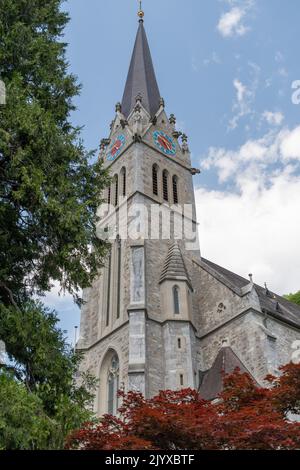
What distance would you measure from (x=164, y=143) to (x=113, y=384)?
46.5ft

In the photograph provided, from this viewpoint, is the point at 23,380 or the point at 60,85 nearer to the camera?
the point at 23,380

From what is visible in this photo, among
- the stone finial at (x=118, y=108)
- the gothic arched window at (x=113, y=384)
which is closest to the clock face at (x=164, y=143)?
the stone finial at (x=118, y=108)

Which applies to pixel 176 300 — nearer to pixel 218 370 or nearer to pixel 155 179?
pixel 218 370

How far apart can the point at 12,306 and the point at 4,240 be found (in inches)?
44.8

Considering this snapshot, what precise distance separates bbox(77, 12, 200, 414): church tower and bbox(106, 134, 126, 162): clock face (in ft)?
0.25

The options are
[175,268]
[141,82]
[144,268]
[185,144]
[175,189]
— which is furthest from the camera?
[141,82]

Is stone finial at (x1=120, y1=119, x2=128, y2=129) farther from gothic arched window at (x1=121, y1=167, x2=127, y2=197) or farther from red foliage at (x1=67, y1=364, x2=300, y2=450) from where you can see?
red foliage at (x1=67, y1=364, x2=300, y2=450)

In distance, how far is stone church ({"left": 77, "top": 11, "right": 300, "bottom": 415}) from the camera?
780 inches

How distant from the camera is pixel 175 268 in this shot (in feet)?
76.2

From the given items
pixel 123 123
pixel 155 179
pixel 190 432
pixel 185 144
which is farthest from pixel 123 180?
pixel 190 432

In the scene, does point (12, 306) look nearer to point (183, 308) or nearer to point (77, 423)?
point (77, 423)

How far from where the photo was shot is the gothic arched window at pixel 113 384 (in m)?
21.2
